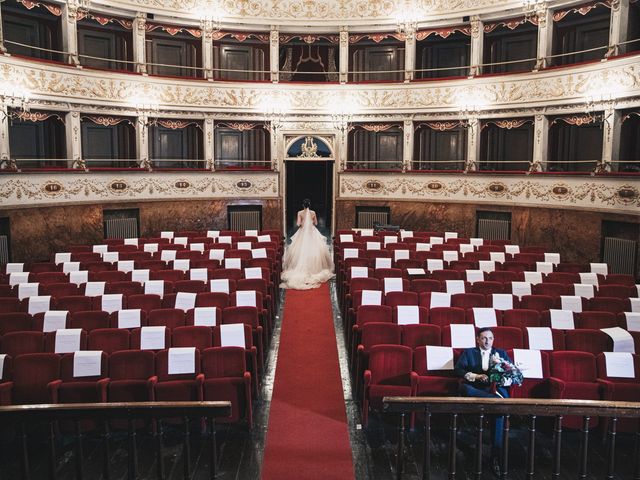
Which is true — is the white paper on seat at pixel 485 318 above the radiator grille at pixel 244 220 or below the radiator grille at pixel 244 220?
below

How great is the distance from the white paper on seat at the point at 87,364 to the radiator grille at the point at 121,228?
11.0 metres

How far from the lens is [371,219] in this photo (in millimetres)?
18047

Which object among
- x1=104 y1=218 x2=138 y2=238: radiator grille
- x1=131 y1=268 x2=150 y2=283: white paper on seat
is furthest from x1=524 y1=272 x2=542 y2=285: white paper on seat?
x1=104 y1=218 x2=138 y2=238: radiator grille

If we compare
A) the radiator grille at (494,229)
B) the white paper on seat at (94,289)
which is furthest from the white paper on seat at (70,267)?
the radiator grille at (494,229)

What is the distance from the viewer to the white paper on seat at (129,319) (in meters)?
6.93

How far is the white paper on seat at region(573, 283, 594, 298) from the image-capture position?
8.65 meters

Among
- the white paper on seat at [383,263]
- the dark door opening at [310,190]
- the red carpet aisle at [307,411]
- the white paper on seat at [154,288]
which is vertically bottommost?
the red carpet aisle at [307,411]

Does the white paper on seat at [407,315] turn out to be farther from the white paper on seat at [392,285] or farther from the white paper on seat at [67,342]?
the white paper on seat at [67,342]

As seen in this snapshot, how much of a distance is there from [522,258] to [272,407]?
24.0 ft

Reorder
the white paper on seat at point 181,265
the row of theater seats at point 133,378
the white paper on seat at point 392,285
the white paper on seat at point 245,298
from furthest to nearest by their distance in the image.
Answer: the white paper on seat at point 181,265 < the white paper on seat at point 392,285 < the white paper on seat at point 245,298 < the row of theater seats at point 133,378

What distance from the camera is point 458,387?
545 centimetres

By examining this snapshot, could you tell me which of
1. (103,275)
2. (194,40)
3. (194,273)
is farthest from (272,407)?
(194,40)

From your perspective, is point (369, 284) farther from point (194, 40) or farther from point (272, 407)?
point (194, 40)

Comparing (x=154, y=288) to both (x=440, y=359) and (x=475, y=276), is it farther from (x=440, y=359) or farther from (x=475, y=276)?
(x=475, y=276)
